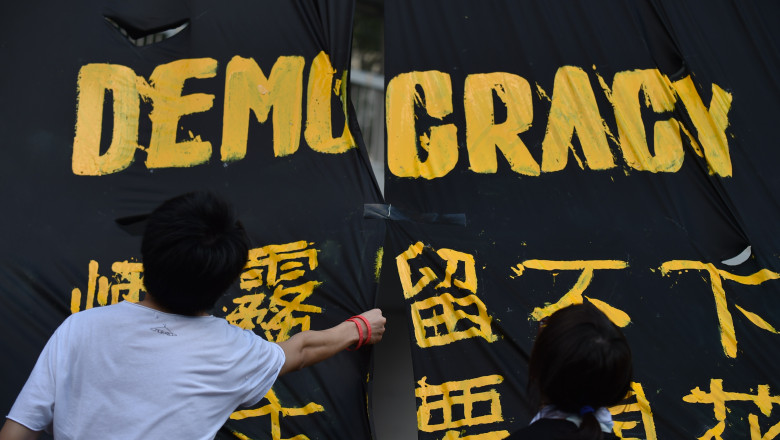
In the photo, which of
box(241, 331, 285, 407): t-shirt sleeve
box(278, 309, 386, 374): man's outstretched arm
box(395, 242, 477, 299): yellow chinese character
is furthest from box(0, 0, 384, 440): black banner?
box(241, 331, 285, 407): t-shirt sleeve

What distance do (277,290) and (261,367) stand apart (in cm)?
89

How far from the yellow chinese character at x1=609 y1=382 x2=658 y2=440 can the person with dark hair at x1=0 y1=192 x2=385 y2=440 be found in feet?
5.39

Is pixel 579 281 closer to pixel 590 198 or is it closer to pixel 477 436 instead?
pixel 590 198

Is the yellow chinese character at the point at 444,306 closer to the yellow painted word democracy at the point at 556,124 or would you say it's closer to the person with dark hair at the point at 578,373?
the yellow painted word democracy at the point at 556,124

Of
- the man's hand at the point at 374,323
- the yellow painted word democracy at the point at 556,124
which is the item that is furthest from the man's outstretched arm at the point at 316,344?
the yellow painted word democracy at the point at 556,124

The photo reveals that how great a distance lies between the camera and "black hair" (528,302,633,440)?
153 cm

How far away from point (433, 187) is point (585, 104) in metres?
0.79

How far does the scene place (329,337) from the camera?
7.13ft

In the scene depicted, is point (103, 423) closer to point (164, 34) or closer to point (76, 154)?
point (76, 154)

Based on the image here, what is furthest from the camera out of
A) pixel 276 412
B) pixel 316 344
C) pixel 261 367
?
pixel 276 412

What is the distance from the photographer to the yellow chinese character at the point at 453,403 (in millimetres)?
2693

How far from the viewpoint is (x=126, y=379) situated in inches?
66.7

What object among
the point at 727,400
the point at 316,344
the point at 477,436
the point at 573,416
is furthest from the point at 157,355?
the point at 727,400

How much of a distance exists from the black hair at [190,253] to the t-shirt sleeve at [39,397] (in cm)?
28
